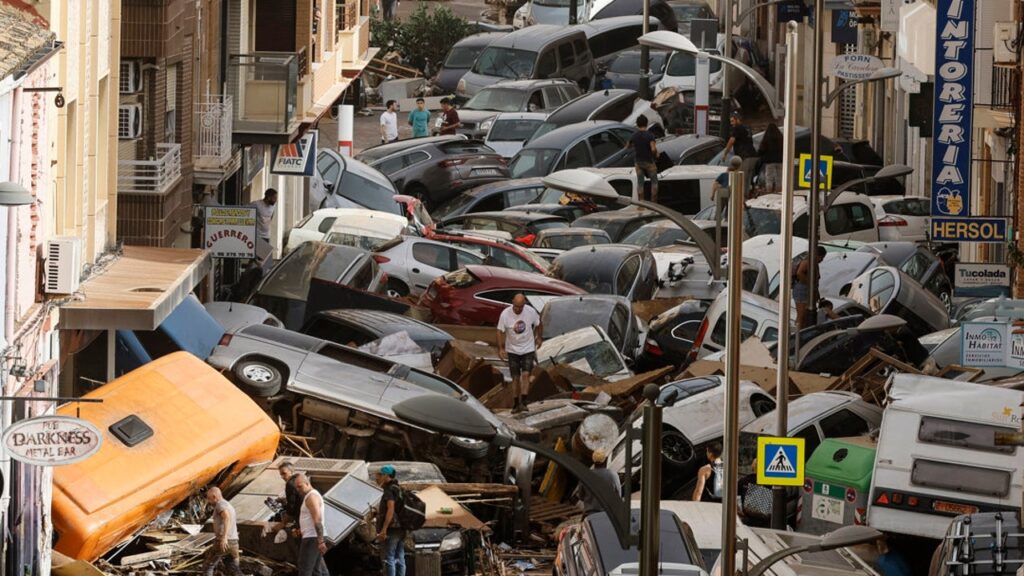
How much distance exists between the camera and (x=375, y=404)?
74.2ft

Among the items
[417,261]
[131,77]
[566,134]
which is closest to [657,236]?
A: [417,261]

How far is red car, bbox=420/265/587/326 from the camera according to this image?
99.5 ft

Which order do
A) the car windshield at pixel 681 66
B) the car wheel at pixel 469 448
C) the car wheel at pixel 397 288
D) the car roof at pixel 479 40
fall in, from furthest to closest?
the car roof at pixel 479 40 < the car windshield at pixel 681 66 < the car wheel at pixel 397 288 < the car wheel at pixel 469 448

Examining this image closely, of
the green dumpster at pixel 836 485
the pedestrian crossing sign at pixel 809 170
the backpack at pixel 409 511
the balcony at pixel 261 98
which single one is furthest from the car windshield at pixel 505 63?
the backpack at pixel 409 511

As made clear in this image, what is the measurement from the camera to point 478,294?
30.5 meters

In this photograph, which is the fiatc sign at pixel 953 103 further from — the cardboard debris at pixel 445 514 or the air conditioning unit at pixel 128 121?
the cardboard debris at pixel 445 514

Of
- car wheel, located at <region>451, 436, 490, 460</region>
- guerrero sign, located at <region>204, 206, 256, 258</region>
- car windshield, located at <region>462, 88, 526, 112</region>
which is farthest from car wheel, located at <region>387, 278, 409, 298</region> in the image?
car windshield, located at <region>462, 88, 526, 112</region>

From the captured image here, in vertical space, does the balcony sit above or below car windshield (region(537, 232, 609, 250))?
above

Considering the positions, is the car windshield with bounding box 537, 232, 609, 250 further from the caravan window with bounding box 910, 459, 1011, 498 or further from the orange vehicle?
the caravan window with bounding box 910, 459, 1011, 498

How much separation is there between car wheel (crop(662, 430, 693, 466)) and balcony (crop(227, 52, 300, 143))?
1235cm

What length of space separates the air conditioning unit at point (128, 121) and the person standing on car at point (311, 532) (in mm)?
8311

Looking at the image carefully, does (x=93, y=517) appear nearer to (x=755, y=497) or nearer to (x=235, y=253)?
(x=755, y=497)

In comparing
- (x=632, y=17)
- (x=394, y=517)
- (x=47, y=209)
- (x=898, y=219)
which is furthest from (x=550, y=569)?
(x=632, y=17)

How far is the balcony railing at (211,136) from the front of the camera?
30078mm
